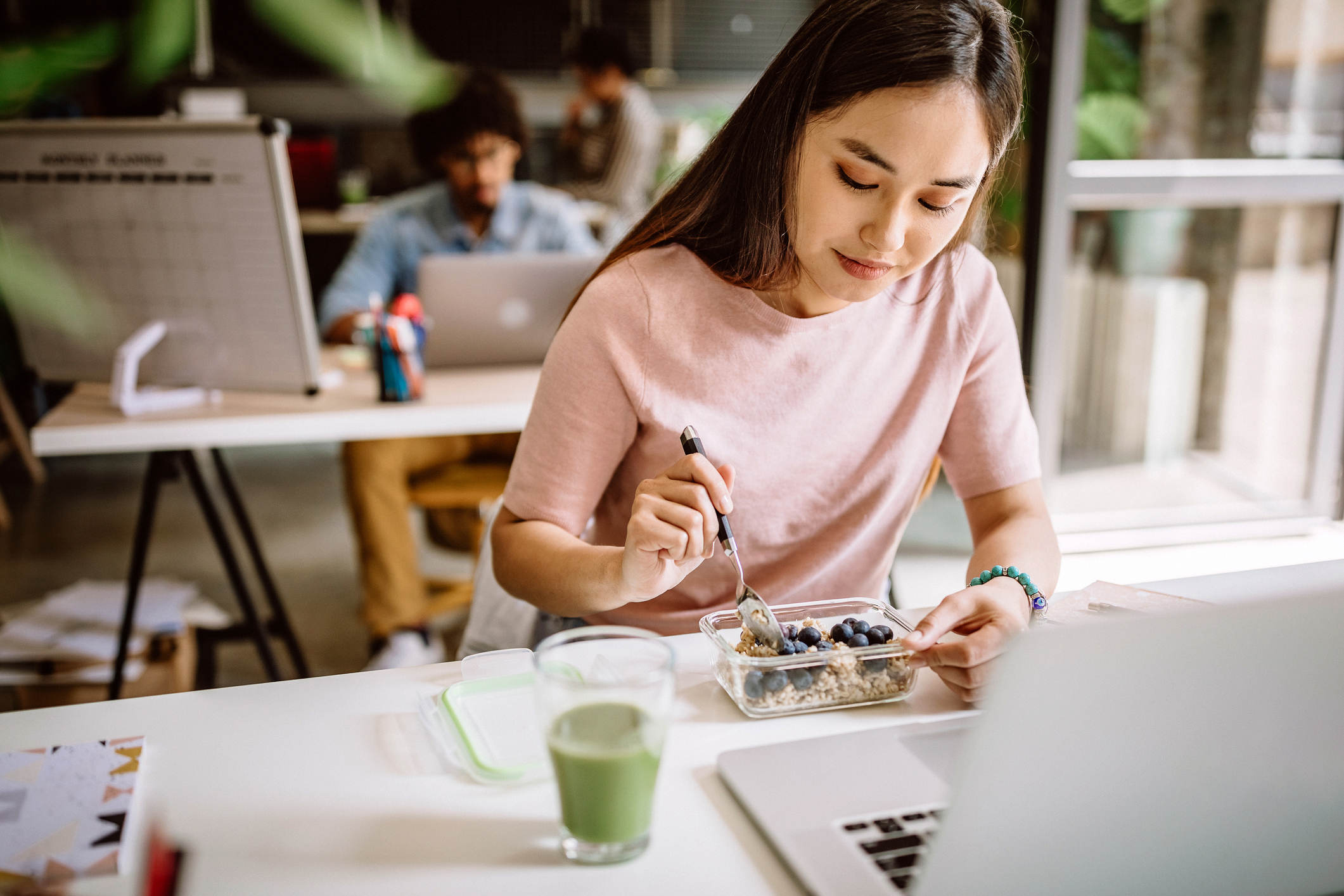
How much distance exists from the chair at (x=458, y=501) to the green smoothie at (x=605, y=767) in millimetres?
1600

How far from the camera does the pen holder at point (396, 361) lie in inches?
69.2

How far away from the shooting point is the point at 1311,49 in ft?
9.16

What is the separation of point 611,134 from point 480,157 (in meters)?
2.15

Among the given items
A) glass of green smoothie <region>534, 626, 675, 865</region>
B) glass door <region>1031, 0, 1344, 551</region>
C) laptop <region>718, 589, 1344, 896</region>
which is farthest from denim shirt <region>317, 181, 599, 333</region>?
laptop <region>718, 589, 1344, 896</region>

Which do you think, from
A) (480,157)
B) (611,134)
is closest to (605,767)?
(480,157)

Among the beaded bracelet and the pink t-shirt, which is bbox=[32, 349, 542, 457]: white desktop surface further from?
the beaded bracelet

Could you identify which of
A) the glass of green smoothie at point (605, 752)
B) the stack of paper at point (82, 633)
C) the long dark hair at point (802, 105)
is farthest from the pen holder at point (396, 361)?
the glass of green smoothie at point (605, 752)

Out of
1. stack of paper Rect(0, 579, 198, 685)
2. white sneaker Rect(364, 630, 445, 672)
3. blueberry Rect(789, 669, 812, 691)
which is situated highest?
blueberry Rect(789, 669, 812, 691)

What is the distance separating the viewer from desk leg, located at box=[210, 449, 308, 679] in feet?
6.29

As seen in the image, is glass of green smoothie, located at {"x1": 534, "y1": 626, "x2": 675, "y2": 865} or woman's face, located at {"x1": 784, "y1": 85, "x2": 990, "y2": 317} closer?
glass of green smoothie, located at {"x1": 534, "y1": 626, "x2": 675, "y2": 865}

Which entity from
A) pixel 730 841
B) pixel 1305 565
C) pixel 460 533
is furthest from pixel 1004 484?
pixel 460 533

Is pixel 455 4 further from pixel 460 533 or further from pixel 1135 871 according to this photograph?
pixel 1135 871

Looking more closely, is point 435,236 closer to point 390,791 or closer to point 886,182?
point 886,182

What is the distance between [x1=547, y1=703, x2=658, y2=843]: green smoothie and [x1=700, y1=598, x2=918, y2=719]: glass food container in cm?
17
